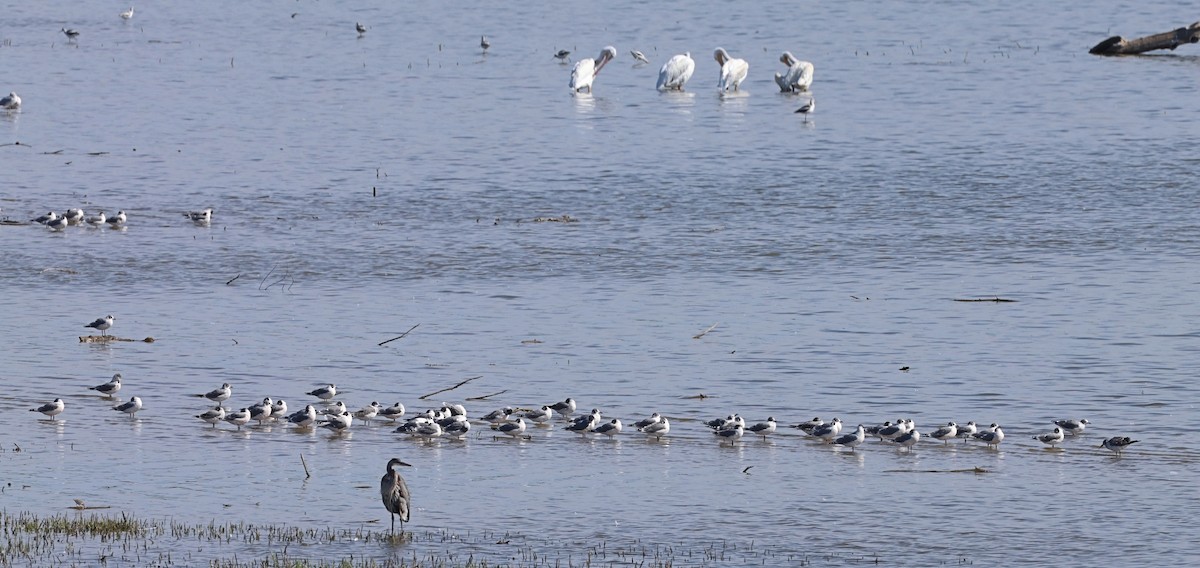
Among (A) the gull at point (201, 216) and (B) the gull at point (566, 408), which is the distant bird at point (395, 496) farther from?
(A) the gull at point (201, 216)

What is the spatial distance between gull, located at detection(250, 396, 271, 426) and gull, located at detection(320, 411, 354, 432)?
691 millimetres

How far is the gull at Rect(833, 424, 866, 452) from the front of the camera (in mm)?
20297

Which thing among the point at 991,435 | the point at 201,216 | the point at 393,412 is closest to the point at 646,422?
the point at 393,412

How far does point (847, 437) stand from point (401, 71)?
132 feet

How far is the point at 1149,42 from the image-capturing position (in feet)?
184

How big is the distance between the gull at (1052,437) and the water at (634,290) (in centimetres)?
35

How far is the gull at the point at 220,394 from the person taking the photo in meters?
21.8

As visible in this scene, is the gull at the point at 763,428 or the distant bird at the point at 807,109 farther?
the distant bird at the point at 807,109

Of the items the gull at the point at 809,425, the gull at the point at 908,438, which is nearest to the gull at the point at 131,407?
the gull at the point at 809,425

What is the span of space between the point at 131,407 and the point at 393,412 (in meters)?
2.96

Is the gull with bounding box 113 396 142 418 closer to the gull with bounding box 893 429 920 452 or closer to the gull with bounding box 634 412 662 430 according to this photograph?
the gull with bounding box 634 412 662 430

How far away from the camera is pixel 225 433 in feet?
68.5

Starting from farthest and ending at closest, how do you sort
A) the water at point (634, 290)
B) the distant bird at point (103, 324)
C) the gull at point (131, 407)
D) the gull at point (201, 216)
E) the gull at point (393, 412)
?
1. the gull at point (201, 216)
2. the distant bird at point (103, 324)
3. the gull at point (393, 412)
4. the gull at point (131, 407)
5. the water at point (634, 290)

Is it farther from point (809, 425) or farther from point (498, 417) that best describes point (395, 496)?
point (809, 425)
